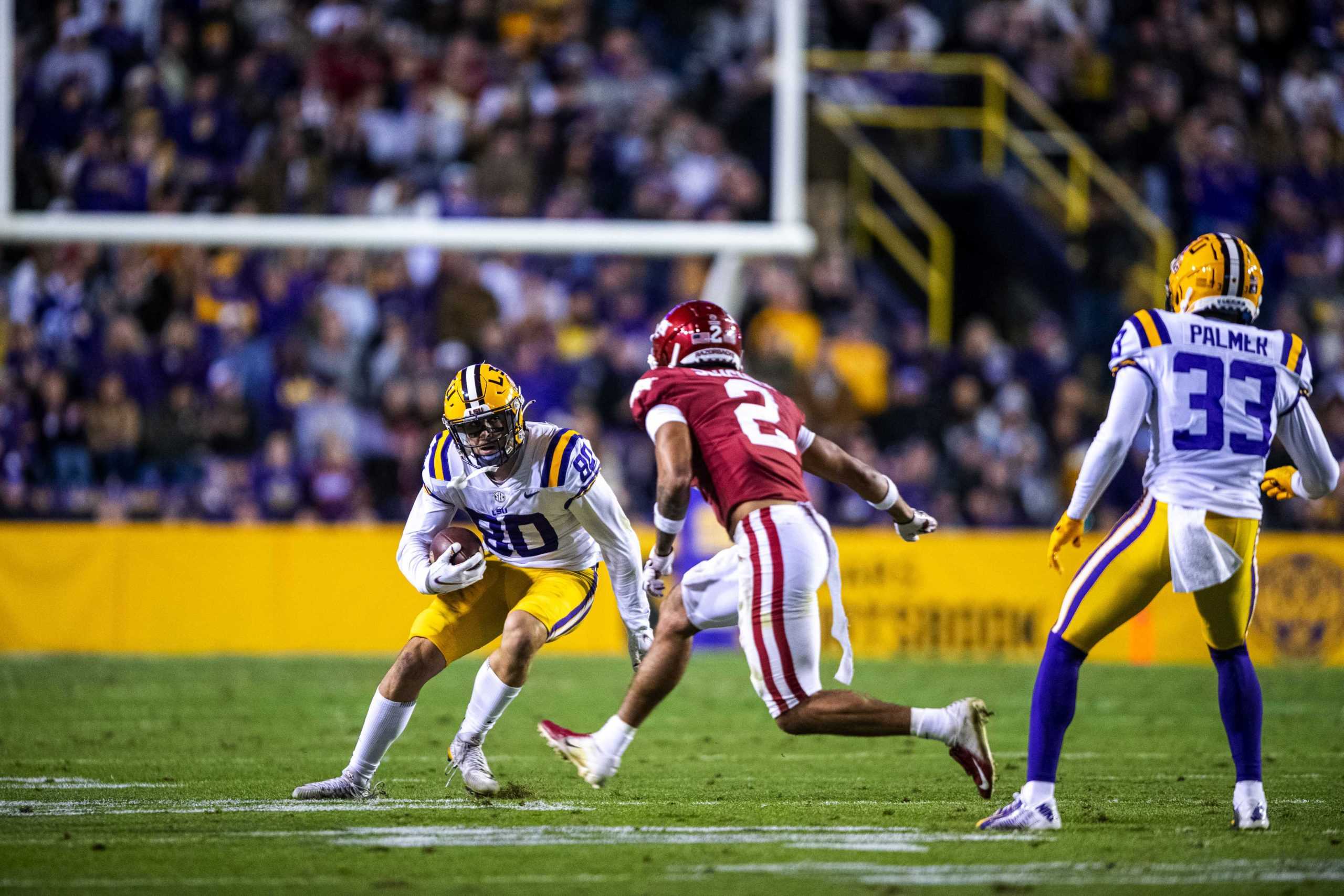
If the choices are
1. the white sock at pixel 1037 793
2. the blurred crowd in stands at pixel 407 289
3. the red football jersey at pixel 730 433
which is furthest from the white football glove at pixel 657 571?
the blurred crowd in stands at pixel 407 289

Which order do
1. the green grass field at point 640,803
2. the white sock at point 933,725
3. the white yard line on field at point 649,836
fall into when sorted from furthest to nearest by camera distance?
the white sock at point 933,725
the white yard line on field at point 649,836
the green grass field at point 640,803

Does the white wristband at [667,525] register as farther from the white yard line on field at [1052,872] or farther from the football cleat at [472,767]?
the football cleat at [472,767]

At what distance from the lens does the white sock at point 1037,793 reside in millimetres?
5914

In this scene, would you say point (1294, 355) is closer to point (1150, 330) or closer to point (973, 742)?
point (1150, 330)

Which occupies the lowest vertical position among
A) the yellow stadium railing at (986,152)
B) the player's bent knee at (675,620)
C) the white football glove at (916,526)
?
the player's bent knee at (675,620)

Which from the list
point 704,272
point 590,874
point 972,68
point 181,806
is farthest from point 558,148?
point 590,874

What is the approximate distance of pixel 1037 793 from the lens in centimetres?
592

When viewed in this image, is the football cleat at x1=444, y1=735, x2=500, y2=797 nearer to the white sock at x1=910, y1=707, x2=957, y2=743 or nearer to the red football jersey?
the red football jersey

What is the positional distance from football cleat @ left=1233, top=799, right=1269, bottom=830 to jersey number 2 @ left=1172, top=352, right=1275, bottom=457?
119cm

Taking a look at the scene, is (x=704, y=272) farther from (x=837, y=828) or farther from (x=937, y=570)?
(x=837, y=828)

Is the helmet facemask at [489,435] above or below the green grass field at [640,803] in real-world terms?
above

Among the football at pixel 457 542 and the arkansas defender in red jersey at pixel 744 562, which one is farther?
the football at pixel 457 542

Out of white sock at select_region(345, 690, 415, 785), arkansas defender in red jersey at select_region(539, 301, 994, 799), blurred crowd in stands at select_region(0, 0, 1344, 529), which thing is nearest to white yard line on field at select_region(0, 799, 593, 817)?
white sock at select_region(345, 690, 415, 785)

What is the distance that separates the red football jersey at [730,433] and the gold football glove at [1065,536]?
33.5 inches
